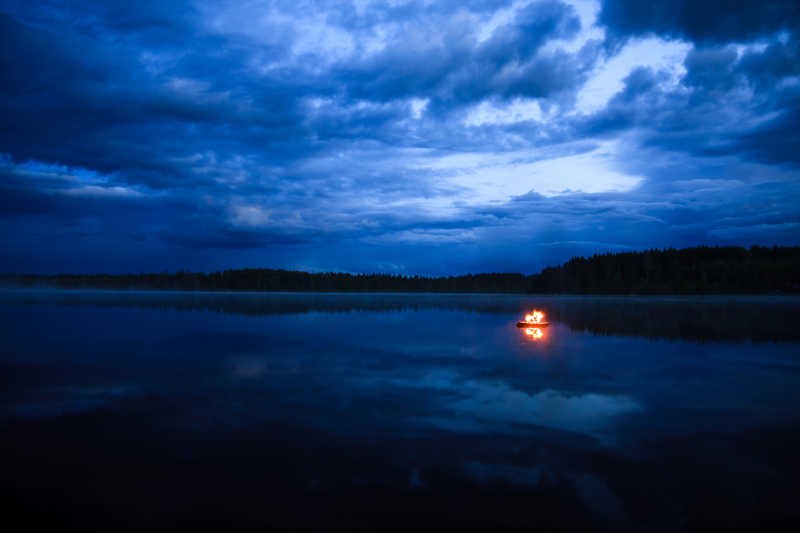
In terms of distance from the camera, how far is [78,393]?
46.0 feet

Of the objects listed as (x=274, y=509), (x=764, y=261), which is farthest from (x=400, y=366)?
(x=764, y=261)

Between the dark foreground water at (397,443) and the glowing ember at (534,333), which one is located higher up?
the dark foreground water at (397,443)

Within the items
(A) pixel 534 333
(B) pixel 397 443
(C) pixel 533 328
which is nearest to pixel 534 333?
(A) pixel 534 333

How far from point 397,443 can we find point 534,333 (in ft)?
83.9

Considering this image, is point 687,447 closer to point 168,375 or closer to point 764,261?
point 168,375

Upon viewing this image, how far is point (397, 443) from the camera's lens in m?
9.77

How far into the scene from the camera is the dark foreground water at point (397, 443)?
6887 millimetres

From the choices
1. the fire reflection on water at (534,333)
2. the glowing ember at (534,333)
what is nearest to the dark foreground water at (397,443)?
the fire reflection on water at (534,333)

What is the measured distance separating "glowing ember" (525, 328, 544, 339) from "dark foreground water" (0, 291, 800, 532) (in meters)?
10.4

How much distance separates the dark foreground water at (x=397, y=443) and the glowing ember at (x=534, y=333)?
410 inches

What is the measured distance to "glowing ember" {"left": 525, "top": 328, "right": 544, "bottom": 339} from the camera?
3136 cm

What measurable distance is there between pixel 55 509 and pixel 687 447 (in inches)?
452

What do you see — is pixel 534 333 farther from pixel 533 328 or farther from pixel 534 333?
pixel 533 328

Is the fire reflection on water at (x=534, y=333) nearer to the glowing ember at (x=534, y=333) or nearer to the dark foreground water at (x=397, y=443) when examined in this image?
the glowing ember at (x=534, y=333)
